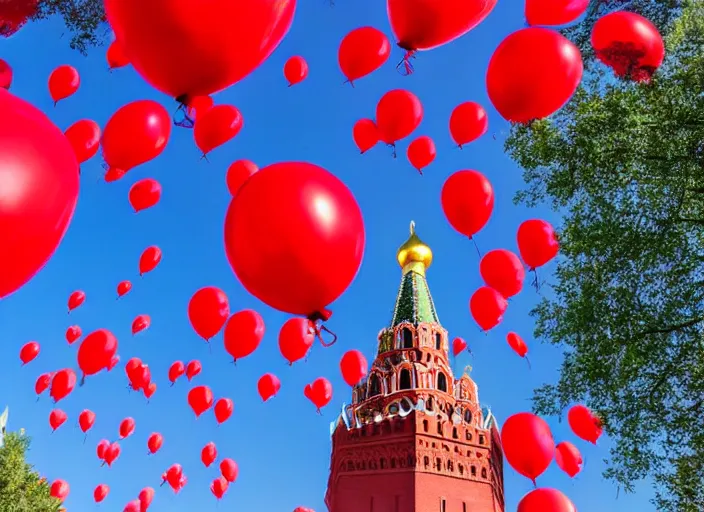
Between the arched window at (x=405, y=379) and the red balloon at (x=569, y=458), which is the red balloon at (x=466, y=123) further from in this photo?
the arched window at (x=405, y=379)

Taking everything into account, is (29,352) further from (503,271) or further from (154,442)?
(503,271)

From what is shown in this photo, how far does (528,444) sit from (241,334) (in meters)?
3.94

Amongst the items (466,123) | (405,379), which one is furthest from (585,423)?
(405,379)

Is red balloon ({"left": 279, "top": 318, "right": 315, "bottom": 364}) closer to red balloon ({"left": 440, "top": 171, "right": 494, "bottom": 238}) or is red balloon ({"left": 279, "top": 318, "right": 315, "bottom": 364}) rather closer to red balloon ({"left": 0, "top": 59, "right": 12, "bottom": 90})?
red balloon ({"left": 440, "top": 171, "right": 494, "bottom": 238})

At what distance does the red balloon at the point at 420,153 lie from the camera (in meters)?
7.56

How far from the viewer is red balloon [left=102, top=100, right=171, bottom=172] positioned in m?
5.08

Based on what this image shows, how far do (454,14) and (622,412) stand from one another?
21.5ft

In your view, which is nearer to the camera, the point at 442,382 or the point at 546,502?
the point at 546,502

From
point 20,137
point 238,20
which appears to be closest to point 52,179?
point 20,137

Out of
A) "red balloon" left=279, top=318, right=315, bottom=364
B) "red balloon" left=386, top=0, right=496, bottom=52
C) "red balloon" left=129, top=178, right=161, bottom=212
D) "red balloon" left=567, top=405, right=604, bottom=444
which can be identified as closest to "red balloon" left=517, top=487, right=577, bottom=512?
"red balloon" left=567, top=405, right=604, bottom=444

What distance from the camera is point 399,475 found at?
19531 mm

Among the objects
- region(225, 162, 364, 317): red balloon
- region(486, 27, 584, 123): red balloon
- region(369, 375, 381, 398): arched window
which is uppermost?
region(369, 375, 381, 398): arched window

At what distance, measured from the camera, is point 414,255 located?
1019 inches

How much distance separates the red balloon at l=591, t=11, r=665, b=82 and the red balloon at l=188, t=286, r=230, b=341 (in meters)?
5.65
